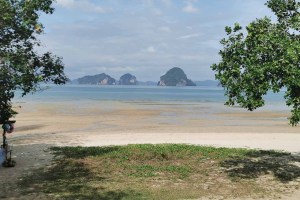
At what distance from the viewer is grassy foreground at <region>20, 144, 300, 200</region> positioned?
17875mm

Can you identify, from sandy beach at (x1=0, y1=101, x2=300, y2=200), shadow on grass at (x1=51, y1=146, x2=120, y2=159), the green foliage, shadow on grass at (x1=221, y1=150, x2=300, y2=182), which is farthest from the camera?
shadow on grass at (x1=51, y1=146, x2=120, y2=159)

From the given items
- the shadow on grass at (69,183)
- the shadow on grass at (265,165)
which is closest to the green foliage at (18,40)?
the shadow on grass at (69,183)

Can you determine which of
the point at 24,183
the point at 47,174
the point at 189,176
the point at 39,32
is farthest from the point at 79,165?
the point at 39,32

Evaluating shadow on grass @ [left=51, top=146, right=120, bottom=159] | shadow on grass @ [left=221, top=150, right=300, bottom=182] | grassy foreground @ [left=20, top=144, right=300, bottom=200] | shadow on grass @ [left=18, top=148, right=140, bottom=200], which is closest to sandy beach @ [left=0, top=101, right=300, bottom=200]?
shadow on grass @ [left=18, top=148, right=140, bottom=200]

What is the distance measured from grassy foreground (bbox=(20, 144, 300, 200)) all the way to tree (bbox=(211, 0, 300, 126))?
14.2ft

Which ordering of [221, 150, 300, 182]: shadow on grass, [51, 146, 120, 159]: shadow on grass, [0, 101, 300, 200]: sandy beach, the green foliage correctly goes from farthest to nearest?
[51, 146, 120, 159]: shadow on grass → [0, 101, 300, 200]: sandy beach → [221, 150, 300, 182]: shadow on grass → the green foliage

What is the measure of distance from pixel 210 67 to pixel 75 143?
18577 millimetres

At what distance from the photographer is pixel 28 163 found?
23.9 metres

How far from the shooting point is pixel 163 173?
21203 millimetres

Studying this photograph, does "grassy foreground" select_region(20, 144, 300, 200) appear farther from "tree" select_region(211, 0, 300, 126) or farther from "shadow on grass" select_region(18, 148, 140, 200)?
"tree" select_region(211, 0, 300, 126)

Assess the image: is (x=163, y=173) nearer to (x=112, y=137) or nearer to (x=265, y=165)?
(x=265, y=165)

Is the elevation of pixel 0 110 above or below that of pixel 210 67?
below

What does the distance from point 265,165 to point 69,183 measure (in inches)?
456

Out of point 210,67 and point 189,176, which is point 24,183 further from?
point 210,67
